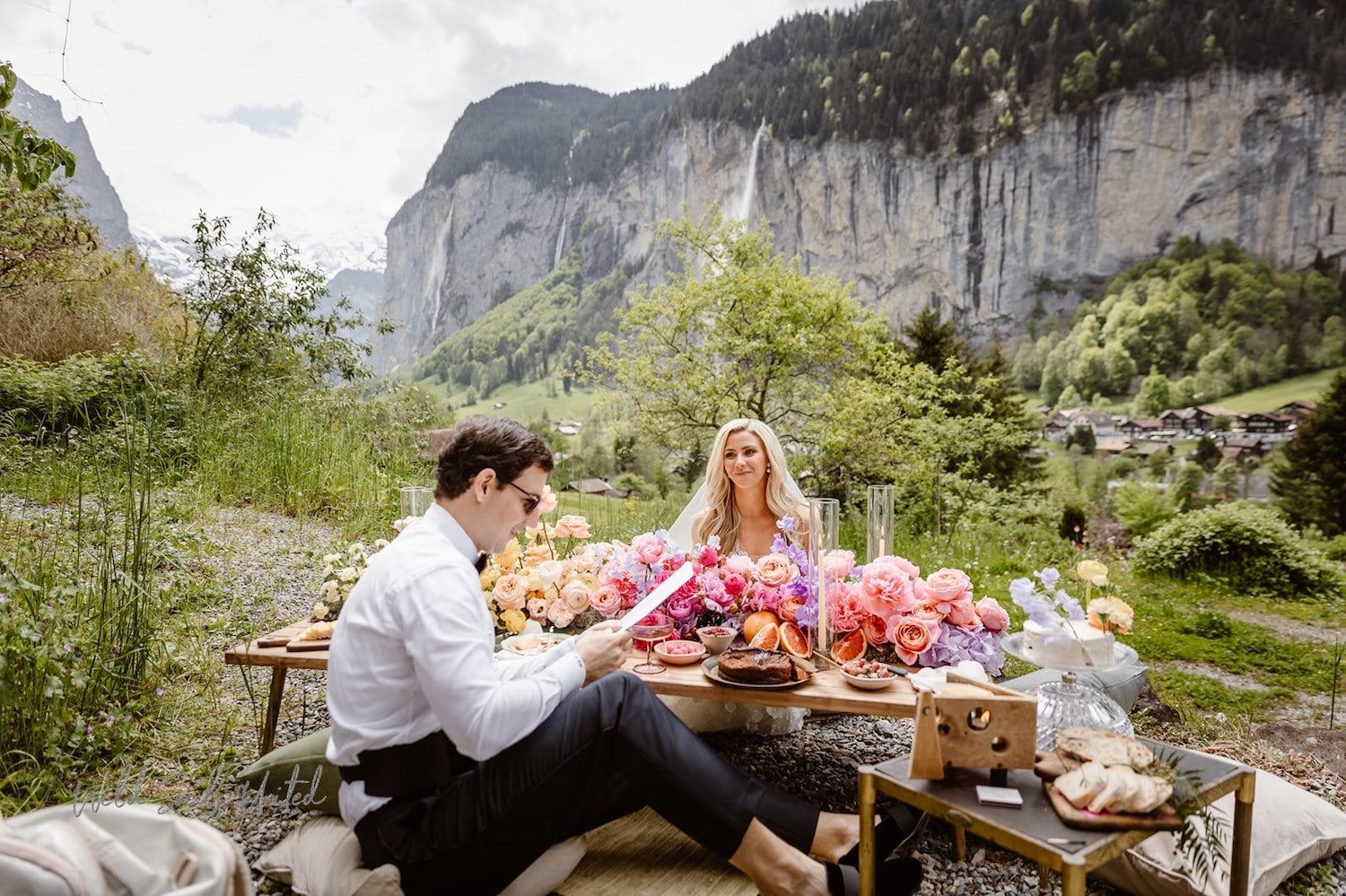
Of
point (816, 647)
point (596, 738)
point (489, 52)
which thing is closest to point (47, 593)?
point (596, 738)

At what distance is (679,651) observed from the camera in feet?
8.16

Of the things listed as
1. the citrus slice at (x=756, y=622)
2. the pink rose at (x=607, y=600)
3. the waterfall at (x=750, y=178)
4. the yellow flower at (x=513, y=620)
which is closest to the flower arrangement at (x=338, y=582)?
the yellow flower at (x=513, y=620)

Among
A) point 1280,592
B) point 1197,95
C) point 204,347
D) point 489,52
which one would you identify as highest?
point 489,52

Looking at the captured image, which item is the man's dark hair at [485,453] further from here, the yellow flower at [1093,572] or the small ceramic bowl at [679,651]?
the yellow flower at [1093,572]

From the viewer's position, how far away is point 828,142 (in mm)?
29812

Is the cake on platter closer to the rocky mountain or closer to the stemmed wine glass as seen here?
the stemmed wine glass

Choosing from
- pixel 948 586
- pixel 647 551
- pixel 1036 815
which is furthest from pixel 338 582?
pixel 1036 815

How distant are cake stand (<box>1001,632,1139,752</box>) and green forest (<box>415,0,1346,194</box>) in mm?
22014

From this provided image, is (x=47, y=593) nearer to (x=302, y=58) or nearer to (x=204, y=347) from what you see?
(x=204, y=347)

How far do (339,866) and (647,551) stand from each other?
142cm

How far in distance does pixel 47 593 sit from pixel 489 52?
62945 millimetres

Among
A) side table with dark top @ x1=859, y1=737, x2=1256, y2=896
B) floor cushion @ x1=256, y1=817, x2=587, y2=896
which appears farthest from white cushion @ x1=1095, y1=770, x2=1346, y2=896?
floor cushion @ x1=256, y1=817, x2=587, y2=896

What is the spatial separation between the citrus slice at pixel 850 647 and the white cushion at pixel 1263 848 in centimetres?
90

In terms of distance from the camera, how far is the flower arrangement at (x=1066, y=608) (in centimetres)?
187
